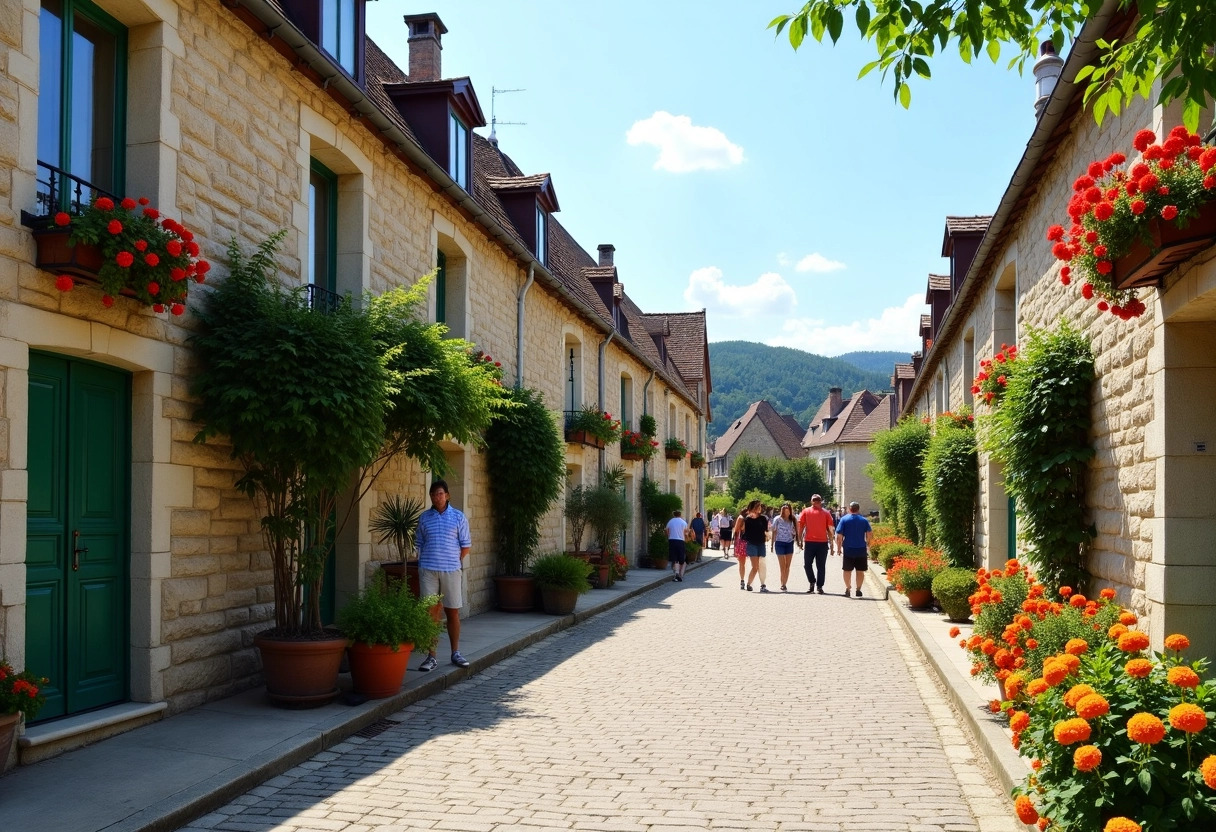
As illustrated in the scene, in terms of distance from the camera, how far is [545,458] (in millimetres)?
13188

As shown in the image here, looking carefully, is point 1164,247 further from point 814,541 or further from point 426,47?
point 814,541

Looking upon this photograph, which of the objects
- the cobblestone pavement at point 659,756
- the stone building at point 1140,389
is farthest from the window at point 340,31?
the stone building at point 1140,389

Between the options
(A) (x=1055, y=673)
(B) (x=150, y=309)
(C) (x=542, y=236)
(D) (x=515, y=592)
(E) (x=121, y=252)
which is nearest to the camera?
(A) (x=1055, y=673)

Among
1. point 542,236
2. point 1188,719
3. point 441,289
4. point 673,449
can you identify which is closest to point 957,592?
point 441,289

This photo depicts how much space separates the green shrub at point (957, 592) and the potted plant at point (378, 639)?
6354mm

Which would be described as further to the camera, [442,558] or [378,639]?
[442,558]

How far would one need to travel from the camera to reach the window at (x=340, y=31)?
29.1 feet

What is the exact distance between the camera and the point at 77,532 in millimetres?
5938

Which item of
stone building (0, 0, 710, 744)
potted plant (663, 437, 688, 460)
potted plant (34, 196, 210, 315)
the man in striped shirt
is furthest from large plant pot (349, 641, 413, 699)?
potted plant (663, 437, 688, 460)

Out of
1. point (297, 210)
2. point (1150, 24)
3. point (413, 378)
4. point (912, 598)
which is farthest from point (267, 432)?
point (912, 598)

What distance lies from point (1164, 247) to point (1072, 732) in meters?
2.78

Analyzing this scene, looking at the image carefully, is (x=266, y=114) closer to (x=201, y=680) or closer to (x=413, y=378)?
(x=413, y=378)

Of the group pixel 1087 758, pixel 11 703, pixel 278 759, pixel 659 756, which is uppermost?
pixel 1087 758

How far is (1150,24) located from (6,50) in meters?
5.56
